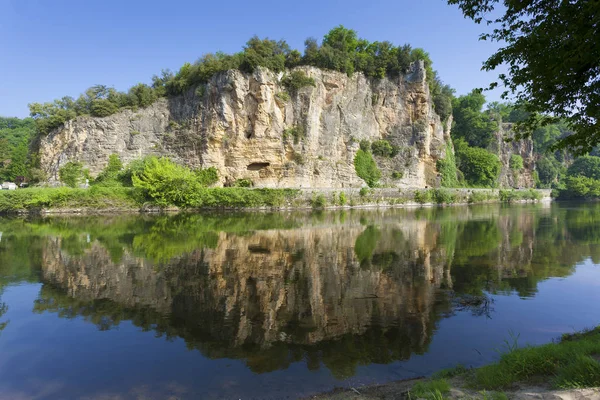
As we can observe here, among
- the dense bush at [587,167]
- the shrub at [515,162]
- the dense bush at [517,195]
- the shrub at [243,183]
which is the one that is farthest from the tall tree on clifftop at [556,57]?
the dense bush at [587,167]

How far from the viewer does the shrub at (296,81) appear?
155 ft

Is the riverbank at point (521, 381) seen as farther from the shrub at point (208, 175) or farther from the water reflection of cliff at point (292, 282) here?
the shrub at point (208, 175)

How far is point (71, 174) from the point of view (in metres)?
41.7

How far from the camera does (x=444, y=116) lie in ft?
204

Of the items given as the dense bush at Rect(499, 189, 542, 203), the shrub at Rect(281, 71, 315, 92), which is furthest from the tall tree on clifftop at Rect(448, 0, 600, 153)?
Answer: the dense bush at Rect(499, 189, 542, 203)

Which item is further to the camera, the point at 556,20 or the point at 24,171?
the point at 24,171

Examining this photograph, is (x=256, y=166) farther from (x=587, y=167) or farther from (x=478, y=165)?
(x=587, y=167)

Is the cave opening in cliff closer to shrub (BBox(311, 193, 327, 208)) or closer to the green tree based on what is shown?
shrub (BBox(311, 193, 327, 208))

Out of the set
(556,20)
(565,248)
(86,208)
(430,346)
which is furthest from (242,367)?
(86,208)

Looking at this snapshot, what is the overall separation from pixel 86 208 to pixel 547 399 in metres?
41.6

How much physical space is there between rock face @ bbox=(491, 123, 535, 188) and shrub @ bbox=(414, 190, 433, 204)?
28.3 m

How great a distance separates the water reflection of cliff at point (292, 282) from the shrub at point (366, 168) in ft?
96.2

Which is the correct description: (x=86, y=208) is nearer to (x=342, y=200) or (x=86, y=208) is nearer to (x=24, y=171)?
(x=24, y=171)

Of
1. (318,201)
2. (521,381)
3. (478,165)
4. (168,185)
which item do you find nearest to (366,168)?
(318,201)
